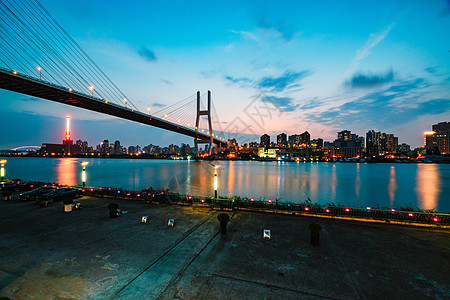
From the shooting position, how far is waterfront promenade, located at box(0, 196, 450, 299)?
19.0ft

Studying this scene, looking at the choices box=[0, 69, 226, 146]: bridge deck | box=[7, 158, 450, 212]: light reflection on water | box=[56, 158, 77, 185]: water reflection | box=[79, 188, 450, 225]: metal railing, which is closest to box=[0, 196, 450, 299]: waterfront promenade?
box=[79, 188, 450, 225]: metal railing

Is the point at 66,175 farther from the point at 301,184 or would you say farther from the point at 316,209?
the point at 316,209

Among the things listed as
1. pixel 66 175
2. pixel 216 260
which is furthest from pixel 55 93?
pixel 216 260

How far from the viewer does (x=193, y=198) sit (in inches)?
623

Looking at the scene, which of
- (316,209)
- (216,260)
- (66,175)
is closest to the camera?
(216,260)

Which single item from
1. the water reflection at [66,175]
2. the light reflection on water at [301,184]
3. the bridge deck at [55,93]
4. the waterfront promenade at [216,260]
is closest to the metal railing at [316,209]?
the waterfront promenade at [216,260]

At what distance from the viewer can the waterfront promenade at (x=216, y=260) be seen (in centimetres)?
578

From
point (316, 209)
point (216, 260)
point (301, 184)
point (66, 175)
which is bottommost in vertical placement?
point (66, 175)

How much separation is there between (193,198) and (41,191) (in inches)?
539

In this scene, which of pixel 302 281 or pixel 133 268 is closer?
pixel 302 281

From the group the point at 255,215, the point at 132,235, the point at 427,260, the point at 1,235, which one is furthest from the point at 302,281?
the point at 1,235

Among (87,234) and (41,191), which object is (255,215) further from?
(41,191)

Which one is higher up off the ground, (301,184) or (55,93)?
(55,93)

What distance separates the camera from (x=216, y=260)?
24.2 ft
